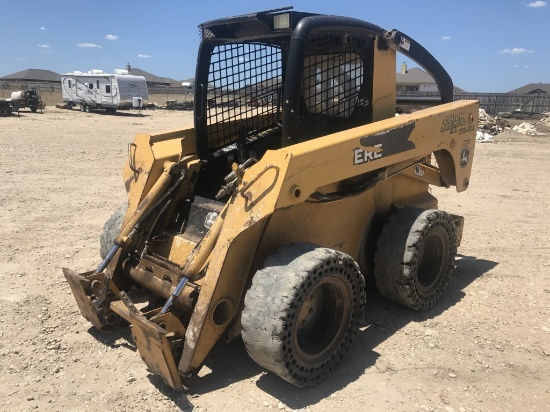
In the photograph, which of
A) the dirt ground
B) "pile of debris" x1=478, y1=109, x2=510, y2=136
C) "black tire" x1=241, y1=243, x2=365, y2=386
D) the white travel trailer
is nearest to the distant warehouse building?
"pile of debris" x1=478, y1=109, x2=510, y2=136

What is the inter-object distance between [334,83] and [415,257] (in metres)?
1.52

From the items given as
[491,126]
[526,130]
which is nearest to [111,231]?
[491,126]

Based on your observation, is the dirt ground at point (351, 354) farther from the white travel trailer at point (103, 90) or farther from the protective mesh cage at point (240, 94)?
the white travel trailer at point (103, 90)

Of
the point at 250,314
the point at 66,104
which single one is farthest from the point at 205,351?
the point at 66,104

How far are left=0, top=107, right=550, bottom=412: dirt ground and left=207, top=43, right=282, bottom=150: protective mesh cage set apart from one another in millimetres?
1880

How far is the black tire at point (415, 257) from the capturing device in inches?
161

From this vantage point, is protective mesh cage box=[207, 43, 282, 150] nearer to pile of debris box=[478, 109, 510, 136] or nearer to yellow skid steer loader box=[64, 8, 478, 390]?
yellow skid steer loader box=[64, 8, 478, 390]

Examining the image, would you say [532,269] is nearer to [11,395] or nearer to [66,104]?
[11,395]

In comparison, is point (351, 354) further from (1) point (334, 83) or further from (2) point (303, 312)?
(1) point (334, 83)

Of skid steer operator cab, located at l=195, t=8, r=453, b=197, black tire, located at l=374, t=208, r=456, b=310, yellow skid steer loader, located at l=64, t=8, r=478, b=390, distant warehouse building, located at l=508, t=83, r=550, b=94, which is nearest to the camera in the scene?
yellow skid steer loader, located at l=64, t=8, r=478, b=390

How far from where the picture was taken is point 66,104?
111 feet

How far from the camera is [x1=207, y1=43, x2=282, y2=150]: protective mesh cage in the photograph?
4367mm

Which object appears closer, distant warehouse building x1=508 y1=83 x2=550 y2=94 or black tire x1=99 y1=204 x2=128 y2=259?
black tire x1=99 y1=204 x2=128 y2=259

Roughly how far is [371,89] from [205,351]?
2.44 meters
